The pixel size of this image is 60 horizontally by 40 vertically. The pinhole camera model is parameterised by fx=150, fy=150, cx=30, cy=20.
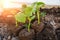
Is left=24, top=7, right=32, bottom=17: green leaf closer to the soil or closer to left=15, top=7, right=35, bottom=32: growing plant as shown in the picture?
left=15, top=7, right=35, bottom=32: growing plant

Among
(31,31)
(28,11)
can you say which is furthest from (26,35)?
(28,11)

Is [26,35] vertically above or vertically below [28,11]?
below

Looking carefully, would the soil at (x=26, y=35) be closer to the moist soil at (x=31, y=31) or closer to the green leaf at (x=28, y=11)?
the moist soil at (x=31, y=31)

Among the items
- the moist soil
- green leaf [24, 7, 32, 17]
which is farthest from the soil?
green leaf [24, 7, 32, 17]

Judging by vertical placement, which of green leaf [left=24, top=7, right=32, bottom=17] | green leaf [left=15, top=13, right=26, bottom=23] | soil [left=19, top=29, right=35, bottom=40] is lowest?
soil [left=19, top=29, right=35, bottom=40]

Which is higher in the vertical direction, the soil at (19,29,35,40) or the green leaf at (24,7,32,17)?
the green leaf at (24,7,32,17)

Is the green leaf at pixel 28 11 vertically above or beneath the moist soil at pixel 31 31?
above

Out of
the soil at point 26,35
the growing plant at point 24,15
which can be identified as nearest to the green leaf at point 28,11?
the growing plant at point 24,15

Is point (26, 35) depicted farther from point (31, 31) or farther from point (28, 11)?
point (28, 11)

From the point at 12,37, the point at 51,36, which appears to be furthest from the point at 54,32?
the point at 12,37

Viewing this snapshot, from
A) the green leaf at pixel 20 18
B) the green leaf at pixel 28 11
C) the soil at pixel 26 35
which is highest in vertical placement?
the green leaf at pixel 28 11

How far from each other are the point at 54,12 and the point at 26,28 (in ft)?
1.00

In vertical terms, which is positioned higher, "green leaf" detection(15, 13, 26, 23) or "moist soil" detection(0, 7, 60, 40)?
"green leaf" detection(15, 13, 26, 23)

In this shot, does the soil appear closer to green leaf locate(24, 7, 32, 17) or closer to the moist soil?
the moist soil
